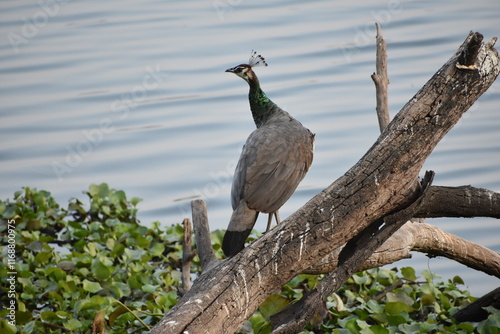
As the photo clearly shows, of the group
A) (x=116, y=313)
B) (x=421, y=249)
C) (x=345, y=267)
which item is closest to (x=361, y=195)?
(x=345, y=267)

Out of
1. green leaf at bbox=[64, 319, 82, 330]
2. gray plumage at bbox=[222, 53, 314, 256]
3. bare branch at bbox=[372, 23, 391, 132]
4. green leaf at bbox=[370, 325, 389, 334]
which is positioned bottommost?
green leaf at bbox=[370, 325, 389, 334]

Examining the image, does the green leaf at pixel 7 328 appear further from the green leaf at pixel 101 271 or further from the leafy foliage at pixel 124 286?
the green leaf at pixel 101 271

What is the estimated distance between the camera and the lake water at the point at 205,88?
579cm

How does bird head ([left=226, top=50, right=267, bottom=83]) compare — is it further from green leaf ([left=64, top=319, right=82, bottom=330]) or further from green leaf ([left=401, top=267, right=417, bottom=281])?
green leaf ([left=64, top=319, right=82, bottom=330])

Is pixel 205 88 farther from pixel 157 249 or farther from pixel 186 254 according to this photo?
pixel 186 254

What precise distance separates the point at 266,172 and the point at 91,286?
3.54 feet

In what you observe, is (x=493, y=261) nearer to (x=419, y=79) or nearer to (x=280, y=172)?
(x=280, y=172)

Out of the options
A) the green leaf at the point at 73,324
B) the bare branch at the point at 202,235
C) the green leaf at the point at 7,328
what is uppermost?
the bare branch at the point at 202,235

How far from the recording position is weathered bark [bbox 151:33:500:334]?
2.45m

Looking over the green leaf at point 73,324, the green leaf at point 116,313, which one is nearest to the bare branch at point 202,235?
the green leaf at point 116,313

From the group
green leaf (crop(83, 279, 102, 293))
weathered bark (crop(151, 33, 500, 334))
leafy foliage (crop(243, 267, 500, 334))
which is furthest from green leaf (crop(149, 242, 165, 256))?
weathered bark (crop(151, 33, 500, 334))

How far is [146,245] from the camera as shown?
14.2 feet

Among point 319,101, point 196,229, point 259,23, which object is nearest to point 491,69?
point 196,229

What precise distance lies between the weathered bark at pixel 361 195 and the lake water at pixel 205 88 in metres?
2.18
